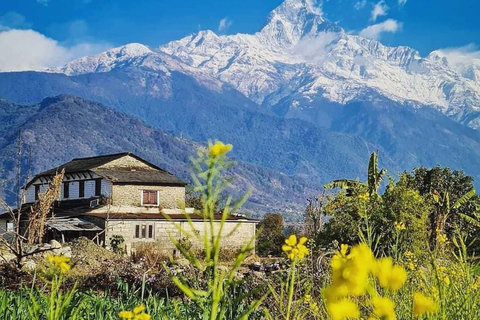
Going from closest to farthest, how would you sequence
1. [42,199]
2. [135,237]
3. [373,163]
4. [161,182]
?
[42,199]
[373,163]
[135,237]
[161,182]

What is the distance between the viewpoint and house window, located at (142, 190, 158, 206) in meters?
47.0

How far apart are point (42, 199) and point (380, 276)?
11933 mm

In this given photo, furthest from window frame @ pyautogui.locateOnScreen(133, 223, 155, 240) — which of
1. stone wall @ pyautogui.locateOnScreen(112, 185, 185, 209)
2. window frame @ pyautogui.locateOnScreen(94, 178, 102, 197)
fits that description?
window frame @ pyautogui.locateOnScreen(94, 178, 102, 197)

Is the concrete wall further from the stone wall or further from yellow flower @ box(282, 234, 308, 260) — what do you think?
yellow flower @ box(282, 234, 308, 260)

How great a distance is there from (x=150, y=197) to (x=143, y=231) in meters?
4.45

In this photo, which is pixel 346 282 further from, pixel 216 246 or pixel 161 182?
pixel 161 182

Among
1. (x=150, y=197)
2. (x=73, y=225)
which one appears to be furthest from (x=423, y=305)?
(x=150, y=197)

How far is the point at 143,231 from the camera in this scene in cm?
4325

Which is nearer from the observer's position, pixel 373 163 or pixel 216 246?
pixel 216 246

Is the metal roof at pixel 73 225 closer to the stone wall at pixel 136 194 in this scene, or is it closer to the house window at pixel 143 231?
the house window at pixel 143 231

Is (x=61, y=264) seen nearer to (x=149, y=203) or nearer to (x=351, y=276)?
(x=351, y=276)

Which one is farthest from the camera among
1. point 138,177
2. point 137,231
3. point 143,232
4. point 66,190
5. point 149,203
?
point 66,190

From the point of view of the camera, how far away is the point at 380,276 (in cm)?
118

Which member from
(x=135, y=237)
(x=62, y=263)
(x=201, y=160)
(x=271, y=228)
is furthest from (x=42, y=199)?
(x=271, y=228)
